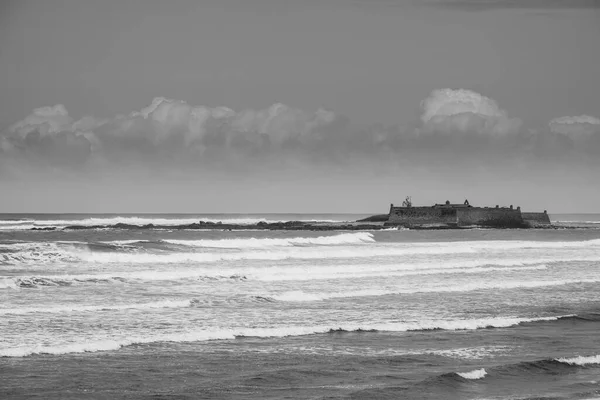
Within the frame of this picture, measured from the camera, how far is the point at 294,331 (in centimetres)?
1784

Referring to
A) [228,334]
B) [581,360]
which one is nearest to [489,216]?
[228,334]

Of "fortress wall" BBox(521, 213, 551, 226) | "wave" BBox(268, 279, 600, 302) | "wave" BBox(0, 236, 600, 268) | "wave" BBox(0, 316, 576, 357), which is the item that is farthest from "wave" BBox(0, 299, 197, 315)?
"fortress wall" BBox(521, 213, 551, 226)

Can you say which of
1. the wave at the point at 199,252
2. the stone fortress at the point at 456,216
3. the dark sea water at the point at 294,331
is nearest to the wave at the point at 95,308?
the dark sea water at the point at 294,331

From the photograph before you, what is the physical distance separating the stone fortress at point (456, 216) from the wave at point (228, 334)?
6947cm

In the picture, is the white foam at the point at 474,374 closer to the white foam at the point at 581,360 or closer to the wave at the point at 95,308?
the white foam at the point at 581,360

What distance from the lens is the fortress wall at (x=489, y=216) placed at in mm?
89688

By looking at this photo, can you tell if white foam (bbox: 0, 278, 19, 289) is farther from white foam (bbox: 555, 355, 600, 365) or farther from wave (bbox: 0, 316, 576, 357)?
white foam (bbox: 555, 355, 600, 365)

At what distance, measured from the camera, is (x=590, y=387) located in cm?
1348

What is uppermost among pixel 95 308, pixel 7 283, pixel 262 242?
pixel 262 242

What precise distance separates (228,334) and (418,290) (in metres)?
10.0

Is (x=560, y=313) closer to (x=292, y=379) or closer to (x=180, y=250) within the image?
(x=292, y=379)

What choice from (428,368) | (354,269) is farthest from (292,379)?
(354,269)

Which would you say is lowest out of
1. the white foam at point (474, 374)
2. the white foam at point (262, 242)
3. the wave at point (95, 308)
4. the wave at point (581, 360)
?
the white foam at point (474, 374)

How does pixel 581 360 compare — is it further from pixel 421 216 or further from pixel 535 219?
pixel 535 219
